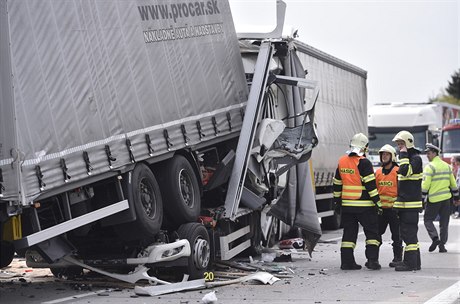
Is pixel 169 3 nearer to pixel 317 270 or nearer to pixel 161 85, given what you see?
pixel 161 85

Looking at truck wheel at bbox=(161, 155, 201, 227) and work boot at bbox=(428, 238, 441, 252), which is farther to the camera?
work boot at bbox=(428, 238, 441, 252)

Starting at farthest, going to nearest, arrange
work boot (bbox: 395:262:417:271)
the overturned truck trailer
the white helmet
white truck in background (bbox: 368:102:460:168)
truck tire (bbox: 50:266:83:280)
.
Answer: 1. white truck in background (bbox: 368:102:460:168)
2. the white helmet
3. work boot (bbox: 395:262:417:271)
4. truck tire (bbox: 50:266:83:280)
5. the overturned truck trailer

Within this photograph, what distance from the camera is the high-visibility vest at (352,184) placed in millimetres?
14141

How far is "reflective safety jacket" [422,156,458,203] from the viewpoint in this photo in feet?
56.4

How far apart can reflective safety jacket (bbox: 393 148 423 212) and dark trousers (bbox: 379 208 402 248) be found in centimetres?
36

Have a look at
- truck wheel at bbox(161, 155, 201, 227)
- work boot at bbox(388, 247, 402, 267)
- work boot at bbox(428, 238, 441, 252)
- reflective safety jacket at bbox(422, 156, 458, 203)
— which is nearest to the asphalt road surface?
work boot at bbox(388, 247, 402, 267)

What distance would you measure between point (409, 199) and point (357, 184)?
0.72 metres

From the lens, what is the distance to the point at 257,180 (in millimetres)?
14898

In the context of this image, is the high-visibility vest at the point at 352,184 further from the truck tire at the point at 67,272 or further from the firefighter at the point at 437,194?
the truck tire at the point at 67,272

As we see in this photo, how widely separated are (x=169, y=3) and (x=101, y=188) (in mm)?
2679

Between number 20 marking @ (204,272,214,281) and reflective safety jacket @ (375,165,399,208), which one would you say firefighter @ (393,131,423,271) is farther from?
number 20 marking @ (204,272,214,281)

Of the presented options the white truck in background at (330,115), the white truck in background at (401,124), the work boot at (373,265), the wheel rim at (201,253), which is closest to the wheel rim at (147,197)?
the wheel rim at (201,253)

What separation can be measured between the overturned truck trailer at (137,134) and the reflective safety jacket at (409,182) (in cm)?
161

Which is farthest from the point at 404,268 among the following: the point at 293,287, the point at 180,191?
the point at 180,191
